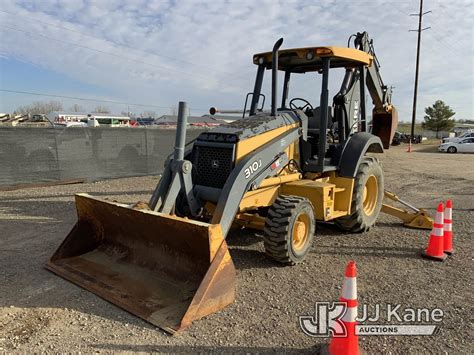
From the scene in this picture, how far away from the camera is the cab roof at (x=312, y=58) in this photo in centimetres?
543

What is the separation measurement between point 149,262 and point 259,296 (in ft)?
4.35

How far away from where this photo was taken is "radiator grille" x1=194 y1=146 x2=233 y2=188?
4902 millimetres

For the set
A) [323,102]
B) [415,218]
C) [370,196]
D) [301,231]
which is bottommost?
[415,218]

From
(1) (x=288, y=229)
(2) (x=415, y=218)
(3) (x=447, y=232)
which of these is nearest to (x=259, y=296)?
(1) (x=288, y=229)

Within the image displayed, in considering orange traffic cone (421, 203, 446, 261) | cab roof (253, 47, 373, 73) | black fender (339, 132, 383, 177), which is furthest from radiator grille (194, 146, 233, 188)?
orange traffic cone (421, 203, 446, 261)

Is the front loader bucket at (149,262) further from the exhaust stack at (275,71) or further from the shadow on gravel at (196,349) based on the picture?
the exhaust stack at (275,71)

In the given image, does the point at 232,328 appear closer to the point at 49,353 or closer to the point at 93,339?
the point at 93,339

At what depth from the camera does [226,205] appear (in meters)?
4.36

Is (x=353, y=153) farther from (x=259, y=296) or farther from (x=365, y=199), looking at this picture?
(x=259, y=296)

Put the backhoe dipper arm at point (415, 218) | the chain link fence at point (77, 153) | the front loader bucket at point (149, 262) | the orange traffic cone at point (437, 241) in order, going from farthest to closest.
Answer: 1. the chain link fence at point (77, 153)
2. the backhoe dipper arm at point (415, 218)
3. the orange traffic cone at point (437, 241)
4. the front loader bucket at point (149, 262)

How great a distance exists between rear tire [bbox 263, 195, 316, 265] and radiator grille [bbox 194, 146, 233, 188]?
0.75m

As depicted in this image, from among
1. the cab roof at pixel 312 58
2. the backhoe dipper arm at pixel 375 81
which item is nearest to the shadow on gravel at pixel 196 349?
the cab roof at pixel 312 58

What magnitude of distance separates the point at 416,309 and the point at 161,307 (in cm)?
258

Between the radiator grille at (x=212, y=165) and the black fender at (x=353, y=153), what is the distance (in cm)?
206
